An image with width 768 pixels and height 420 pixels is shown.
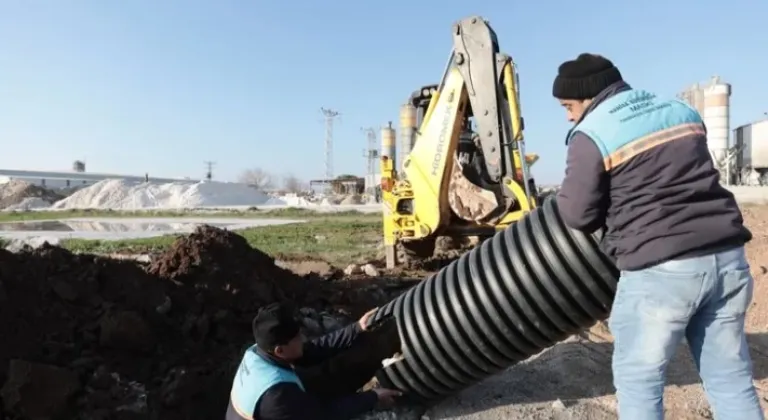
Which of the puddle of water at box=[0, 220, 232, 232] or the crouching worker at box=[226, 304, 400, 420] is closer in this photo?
the crouching worker at box=[226, 304, 400, 420]

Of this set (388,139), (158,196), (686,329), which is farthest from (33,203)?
(686,329)

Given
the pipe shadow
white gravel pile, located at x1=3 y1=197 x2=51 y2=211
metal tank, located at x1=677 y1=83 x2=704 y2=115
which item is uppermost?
metal tank, located at x1=677 y1=83 x2=704 y2=115

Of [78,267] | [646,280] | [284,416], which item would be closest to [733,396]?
[646,280]

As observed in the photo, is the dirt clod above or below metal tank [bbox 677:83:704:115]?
below

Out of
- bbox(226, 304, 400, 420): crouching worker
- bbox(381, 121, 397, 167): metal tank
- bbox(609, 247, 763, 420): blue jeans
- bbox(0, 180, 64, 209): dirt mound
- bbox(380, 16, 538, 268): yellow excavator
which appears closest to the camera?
bbox(609, 247, 763, 420): blue jeans

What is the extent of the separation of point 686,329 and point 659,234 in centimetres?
53

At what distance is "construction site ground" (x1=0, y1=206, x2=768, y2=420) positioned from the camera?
158 inches

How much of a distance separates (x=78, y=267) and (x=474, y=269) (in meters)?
3.38

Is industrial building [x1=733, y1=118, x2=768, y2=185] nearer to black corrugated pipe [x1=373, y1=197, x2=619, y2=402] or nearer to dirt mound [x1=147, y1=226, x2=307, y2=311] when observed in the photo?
dirt mound [x1=147, y1=226, x2=307, y2=311]

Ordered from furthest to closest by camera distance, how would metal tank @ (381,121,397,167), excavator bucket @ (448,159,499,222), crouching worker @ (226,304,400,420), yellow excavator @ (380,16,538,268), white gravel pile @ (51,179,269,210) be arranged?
white gravel pile @ (51,179,269,210)
metal tank @ (381,121,397,167)
excavator bucket @ (448,159,499,222)
yellow excavator @ (380,16,538,268)
crouching worker @ (226,304,400,420)

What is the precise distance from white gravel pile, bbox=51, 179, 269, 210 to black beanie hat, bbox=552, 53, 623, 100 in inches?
2032

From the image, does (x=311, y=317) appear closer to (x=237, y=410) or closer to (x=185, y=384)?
(x=185, y=384)

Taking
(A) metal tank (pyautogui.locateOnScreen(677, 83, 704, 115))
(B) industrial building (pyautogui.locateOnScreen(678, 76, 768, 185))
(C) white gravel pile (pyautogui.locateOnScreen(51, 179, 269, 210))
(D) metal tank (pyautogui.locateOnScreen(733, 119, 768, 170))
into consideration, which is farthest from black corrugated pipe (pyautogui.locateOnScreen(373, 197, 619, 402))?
(C) white gravel pile (pyautogui.locateOnScreen(51, 179, 269, 210))

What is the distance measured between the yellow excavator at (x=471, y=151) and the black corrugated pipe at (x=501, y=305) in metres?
3.92
